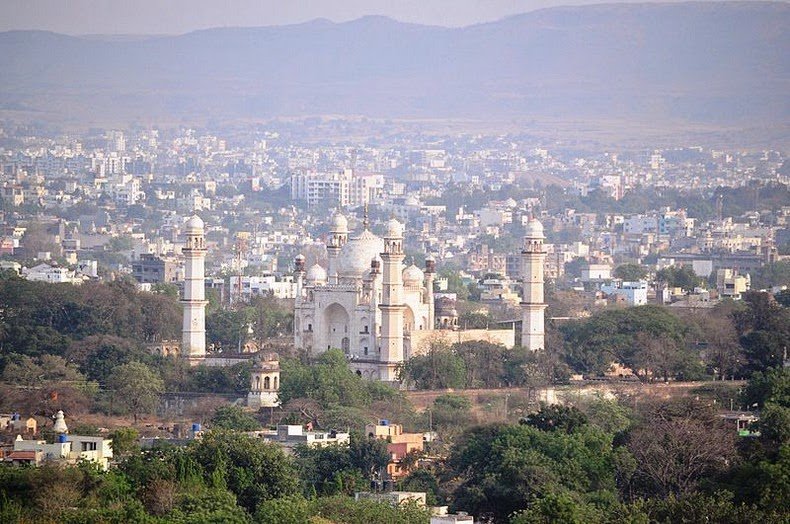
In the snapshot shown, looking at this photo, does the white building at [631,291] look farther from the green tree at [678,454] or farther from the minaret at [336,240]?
the green tree at [678,454]

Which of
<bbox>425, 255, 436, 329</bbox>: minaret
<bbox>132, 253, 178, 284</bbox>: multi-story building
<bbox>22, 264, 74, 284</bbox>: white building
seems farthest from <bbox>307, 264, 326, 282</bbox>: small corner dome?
<bbox>132, 253, 178, 284</bbox>: multi-story building

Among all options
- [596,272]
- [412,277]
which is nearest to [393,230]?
[412,277]

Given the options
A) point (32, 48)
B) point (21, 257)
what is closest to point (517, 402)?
point (21, 257)

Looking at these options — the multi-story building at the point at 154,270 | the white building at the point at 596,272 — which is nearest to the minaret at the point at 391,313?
the multi-story building at the point at 154,270

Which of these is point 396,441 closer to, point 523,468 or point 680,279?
point 523,468

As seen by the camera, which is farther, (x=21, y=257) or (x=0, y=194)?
(x=0, y=194)

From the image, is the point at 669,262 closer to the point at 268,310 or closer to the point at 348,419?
the point at 268,310
